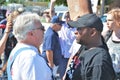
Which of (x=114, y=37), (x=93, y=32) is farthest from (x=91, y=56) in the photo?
(x=114, y=37)

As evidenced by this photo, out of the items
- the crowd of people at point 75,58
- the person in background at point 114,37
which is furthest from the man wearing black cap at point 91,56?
the person in background at point 114,37

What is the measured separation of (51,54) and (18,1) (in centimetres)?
6386

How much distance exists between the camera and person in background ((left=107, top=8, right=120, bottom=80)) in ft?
16.5

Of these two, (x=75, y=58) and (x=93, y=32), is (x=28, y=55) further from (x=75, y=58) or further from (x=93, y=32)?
(x=93, y=32)

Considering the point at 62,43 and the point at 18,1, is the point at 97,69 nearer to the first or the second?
the point at 62,43

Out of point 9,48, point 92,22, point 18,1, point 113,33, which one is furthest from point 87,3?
point 18,1

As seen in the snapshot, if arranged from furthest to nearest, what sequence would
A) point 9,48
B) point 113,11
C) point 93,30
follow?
point 9,48, point 113,11, point 93,30

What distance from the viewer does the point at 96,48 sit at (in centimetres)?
371

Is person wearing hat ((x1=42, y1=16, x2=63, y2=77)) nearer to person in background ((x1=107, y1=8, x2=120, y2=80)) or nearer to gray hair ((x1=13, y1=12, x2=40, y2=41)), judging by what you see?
person in background ((x1=107, y1=8, x2=120, y2=80))

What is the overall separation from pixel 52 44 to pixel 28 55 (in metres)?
4.40

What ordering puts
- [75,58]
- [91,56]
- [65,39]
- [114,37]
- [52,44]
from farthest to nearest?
1. [65,39]
2. [52,44]
3. [114,37]
4. [75,58]
5. [91,56]

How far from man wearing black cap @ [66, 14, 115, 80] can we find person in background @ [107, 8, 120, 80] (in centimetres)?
118

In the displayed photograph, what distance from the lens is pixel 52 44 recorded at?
808cm

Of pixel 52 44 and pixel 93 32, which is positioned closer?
pixel 93 32
